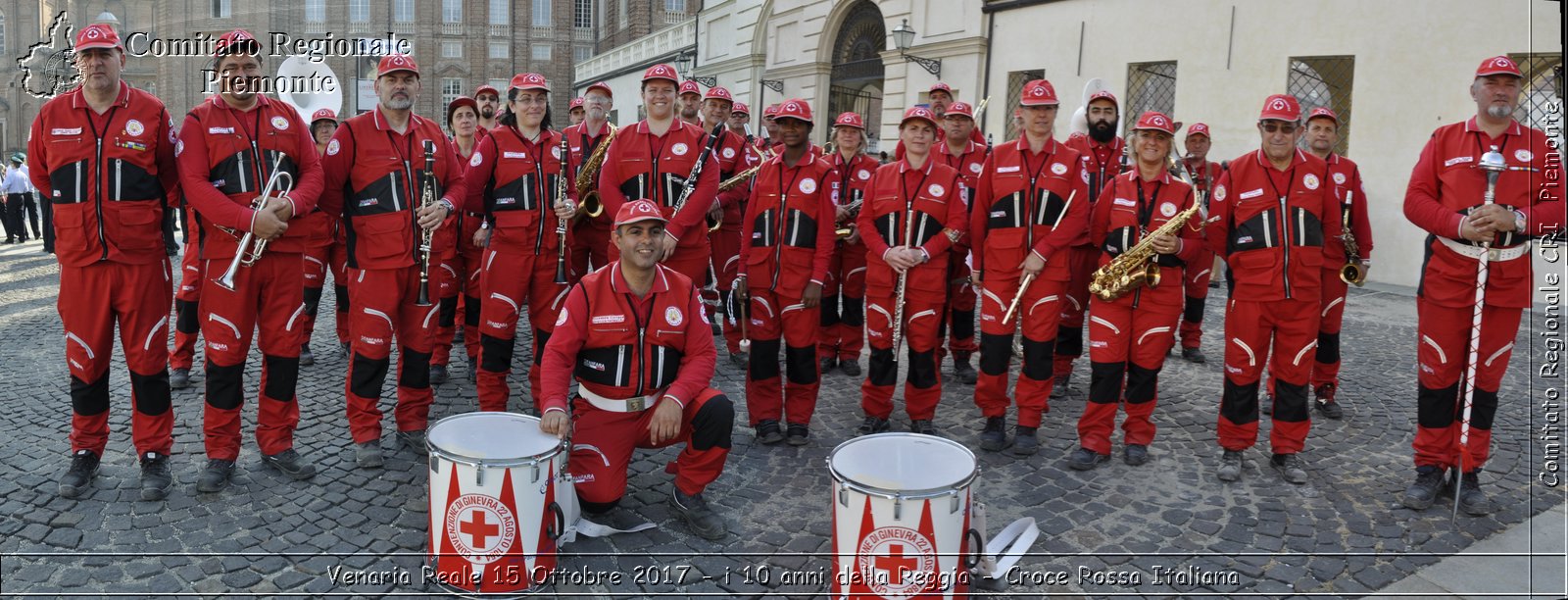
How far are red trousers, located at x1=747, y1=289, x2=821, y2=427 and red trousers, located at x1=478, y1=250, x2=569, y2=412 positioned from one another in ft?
4.17

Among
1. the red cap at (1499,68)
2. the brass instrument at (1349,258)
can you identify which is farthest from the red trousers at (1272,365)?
the red cap at (1499,68)

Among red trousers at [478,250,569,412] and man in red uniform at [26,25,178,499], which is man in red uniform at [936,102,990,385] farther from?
man in red uniform at [26,25,178,499]

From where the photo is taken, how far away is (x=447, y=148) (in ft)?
19.1

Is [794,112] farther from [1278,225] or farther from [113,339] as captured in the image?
[113,339]

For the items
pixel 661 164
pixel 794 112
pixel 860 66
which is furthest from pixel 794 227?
pixel 860 66

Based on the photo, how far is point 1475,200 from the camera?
493 cm

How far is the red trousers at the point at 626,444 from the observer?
4.52 metres

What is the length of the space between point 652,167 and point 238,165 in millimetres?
2311

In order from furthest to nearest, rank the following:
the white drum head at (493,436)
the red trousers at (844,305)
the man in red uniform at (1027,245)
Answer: the red trousers at (844,305), the man in red uniform at (1027,245), the white drum head at (493,436)

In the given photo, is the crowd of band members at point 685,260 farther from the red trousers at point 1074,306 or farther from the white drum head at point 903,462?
the white drum head at point 903,462

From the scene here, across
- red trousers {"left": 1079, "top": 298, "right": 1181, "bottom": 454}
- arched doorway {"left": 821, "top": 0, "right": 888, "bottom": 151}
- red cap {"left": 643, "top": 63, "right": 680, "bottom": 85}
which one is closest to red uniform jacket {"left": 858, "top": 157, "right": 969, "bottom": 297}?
A: red trousers {"left": 1079, "top": 298, "right": 1181, "bottom": 454}

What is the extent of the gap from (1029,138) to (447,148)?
11.6 feet

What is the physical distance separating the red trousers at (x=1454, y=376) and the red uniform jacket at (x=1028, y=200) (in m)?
1.90

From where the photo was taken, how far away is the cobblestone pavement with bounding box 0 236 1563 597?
410 cm
